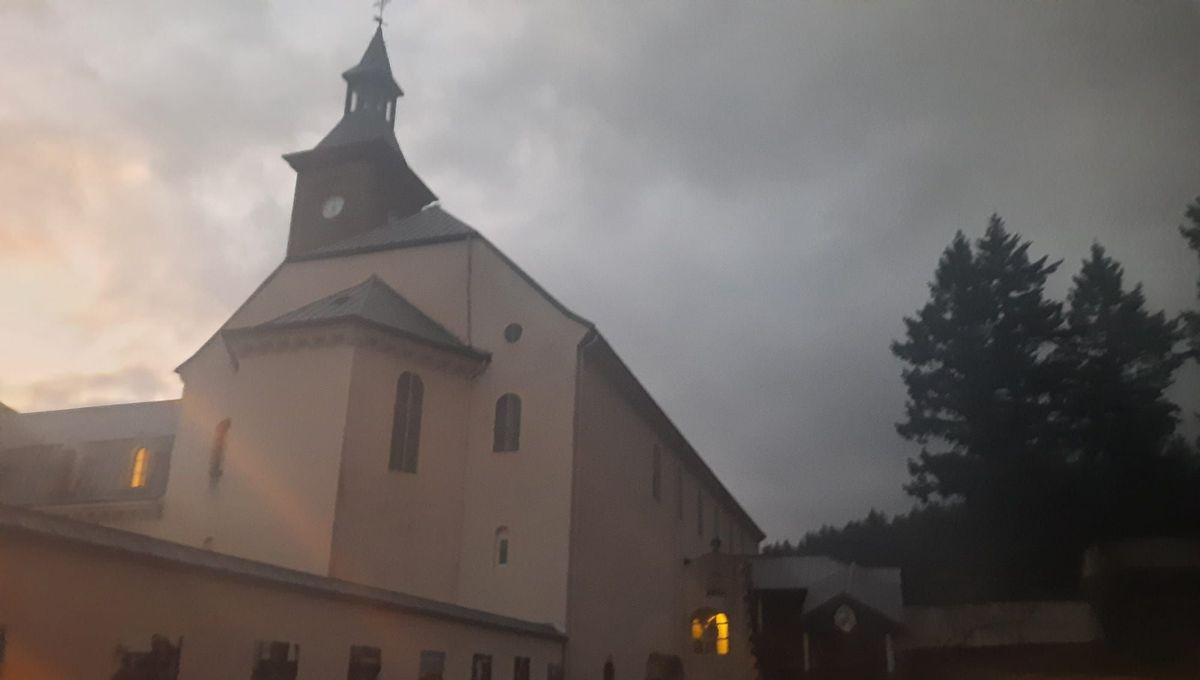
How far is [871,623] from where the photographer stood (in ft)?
112

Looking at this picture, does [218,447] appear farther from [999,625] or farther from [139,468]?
[999,625]

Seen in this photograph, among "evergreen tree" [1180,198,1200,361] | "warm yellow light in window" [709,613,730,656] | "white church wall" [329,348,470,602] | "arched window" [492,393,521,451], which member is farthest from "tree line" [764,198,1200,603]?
"white church wall" [329,348,470,602]

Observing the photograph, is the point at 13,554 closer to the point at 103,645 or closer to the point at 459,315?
the point at 103,645

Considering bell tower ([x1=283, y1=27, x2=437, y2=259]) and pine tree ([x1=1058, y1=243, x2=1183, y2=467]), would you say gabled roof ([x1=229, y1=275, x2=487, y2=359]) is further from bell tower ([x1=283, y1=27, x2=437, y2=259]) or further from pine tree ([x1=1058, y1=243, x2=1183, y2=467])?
pine tree ([x1=1058, y1=243, x2=1183, y2=467])

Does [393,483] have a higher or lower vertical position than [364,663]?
higher

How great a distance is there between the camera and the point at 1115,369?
58.9 ft

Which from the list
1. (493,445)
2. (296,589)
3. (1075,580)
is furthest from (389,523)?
(1075,580)

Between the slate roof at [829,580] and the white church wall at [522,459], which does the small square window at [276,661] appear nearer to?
the white church wall at [522,459]

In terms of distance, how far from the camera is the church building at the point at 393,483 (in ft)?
53.2

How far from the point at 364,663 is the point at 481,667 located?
4265 millimetres

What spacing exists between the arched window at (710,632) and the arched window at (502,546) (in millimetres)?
11844

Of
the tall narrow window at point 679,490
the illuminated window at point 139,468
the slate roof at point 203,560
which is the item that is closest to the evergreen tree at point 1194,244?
the slate roof at point 203,560

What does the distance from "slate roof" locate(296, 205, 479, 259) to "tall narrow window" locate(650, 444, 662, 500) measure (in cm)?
1188

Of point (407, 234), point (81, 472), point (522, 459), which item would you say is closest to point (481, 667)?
point (522, 459)
